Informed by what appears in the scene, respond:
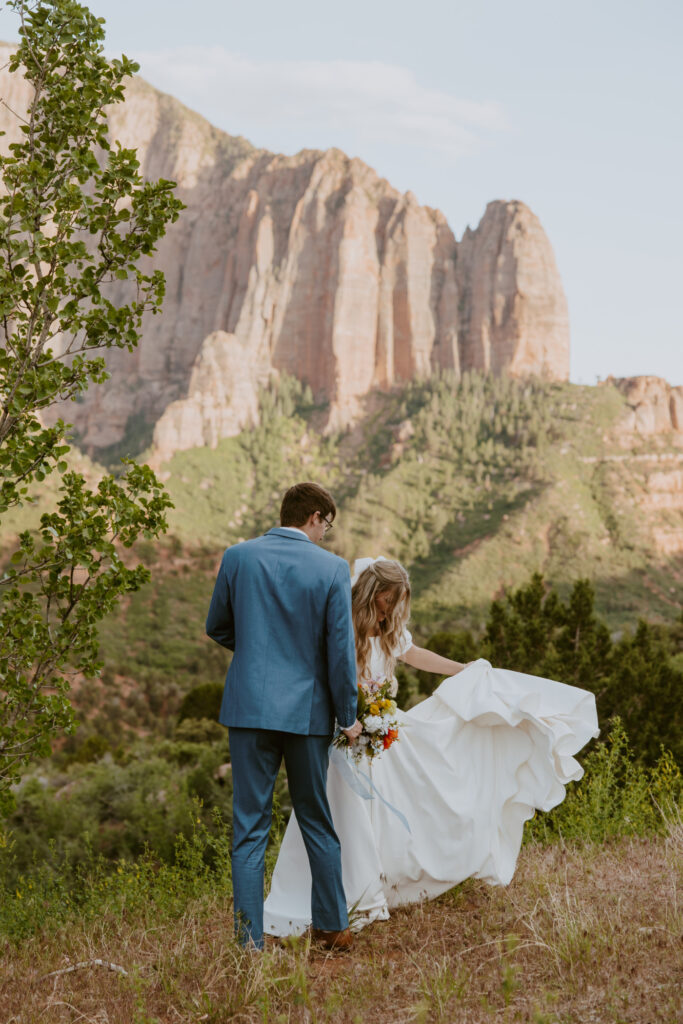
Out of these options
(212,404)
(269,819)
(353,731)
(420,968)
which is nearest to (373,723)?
(353,731)

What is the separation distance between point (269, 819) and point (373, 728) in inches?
22.8

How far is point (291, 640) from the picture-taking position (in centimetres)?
356

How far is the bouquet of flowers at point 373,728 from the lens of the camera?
3809mm

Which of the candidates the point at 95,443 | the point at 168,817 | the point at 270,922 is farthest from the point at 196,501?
the point at 270,922

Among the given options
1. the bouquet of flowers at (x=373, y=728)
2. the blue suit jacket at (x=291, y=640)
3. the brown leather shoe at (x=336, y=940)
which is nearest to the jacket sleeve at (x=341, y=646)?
the blue suit jacket at (x=291, y=640)

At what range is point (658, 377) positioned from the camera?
68.8m

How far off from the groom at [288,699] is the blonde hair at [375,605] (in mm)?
605

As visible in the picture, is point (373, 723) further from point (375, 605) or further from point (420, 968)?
point (420, 968)

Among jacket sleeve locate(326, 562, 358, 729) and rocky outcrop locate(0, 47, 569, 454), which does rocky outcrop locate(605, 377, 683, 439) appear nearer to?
rocky outcrop locate(0, 47, 569, 454)

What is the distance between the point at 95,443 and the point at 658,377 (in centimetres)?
5604

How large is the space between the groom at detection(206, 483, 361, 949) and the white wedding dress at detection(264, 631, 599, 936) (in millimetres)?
262

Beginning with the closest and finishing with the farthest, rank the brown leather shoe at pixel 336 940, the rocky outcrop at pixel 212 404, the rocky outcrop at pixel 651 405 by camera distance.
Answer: the brown leather shoe at pixel 336 940, the rocky outcrop at pixel 651 405, the rocky outcrop at pixel 212 404

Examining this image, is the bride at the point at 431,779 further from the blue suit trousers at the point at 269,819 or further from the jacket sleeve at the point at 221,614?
the jacket sleeve at the point at 221,614

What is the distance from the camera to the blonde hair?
4.21m
